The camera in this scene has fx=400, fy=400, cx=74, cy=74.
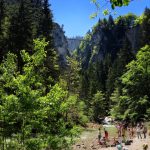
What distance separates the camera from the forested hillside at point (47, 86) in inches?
577

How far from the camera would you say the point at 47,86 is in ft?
69.9

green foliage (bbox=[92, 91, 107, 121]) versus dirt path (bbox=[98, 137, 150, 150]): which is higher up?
green foliage (bbox=[92, 91, 107, 121])

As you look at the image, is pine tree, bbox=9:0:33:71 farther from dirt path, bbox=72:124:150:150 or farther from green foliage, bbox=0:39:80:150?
green foliage, bbox=0:39:80:150

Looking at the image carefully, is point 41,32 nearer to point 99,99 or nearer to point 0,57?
point 0,57

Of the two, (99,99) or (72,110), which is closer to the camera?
(72,110)

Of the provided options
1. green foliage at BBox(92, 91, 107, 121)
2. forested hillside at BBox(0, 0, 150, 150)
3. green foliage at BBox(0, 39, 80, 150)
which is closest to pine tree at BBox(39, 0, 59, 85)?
forested hillside at BBox(0, 0, 150, 150)

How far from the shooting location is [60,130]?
15.7m

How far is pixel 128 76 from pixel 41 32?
1438cm

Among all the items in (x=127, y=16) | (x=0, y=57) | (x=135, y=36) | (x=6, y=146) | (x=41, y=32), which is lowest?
(x=6, y=146)

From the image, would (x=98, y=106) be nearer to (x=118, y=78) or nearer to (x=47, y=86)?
(x=118, y=78)

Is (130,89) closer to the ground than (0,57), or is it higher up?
closer to the ground

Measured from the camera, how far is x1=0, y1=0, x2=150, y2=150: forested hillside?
1466cm

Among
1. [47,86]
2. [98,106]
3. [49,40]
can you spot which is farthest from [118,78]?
[47,86]

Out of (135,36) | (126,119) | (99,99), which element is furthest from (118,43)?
(126,119)
